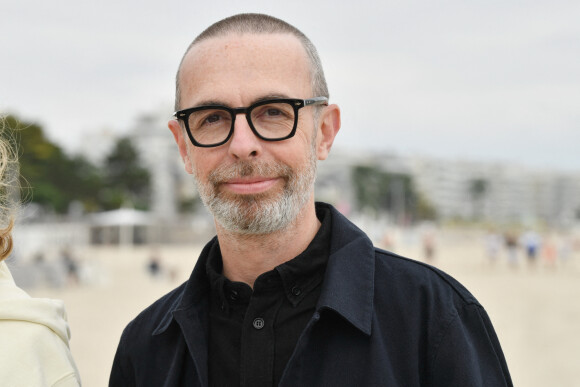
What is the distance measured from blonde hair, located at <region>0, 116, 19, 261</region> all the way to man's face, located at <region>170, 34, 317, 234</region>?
0.58 m

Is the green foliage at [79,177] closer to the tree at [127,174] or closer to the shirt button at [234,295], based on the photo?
the tree at [127,174]

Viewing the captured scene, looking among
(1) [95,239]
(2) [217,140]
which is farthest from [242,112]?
(1) [95,239]

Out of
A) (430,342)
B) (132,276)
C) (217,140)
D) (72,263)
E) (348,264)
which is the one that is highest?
(217,140)

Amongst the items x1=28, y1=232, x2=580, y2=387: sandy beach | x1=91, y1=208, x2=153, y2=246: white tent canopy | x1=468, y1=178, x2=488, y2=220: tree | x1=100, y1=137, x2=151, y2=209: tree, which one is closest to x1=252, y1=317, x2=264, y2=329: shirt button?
x1=28, y1=232, x2=580, y2=387: sandy beach

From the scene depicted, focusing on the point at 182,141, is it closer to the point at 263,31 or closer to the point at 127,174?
the point at 263,31

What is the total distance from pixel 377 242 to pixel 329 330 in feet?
122

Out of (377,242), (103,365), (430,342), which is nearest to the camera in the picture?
(430,342)

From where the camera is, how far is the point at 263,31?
1.97 metres

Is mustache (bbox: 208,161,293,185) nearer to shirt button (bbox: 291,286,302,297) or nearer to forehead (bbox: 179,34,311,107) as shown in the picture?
forehead (bbox: 179,34,311,107)

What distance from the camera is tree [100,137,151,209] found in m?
71.8

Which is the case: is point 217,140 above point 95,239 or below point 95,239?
above

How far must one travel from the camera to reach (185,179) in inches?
3565

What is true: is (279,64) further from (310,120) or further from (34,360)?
(34,360)

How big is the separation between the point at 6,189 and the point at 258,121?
86cm
